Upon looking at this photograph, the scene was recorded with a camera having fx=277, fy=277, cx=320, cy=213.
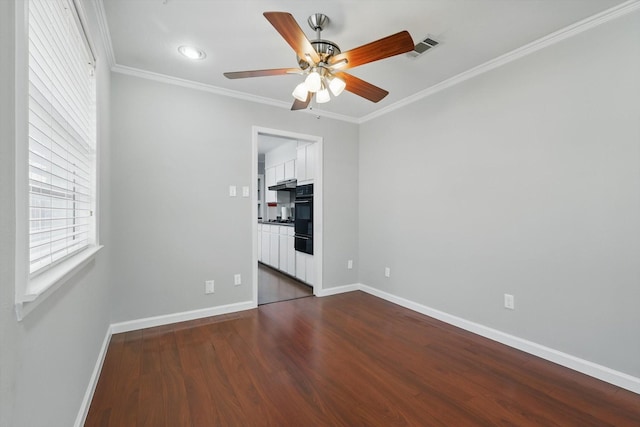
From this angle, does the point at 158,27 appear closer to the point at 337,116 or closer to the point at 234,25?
the point at 234,25

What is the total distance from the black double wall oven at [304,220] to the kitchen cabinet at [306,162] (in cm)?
15

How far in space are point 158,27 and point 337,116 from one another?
2.38 meters

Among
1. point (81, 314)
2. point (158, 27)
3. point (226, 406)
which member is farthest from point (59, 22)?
point (226, 406)

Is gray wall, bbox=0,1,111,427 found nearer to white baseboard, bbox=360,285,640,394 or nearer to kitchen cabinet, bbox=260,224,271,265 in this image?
white baseboard, bbox=360,285,640,394

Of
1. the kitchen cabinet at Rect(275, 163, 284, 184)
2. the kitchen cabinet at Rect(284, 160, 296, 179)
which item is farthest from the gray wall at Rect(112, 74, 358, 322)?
the kitchen cabinet at Rect(275, 163, 284, 184)

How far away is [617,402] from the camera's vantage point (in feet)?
5.72

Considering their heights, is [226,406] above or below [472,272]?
below

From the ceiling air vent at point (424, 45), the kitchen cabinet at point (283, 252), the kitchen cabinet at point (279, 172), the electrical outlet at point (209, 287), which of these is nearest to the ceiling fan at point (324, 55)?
the ceiling air vent at point (424, 45)

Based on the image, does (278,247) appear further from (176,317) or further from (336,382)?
(336,382)

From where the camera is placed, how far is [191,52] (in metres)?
2.41

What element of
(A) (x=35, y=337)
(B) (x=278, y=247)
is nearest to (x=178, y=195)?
(A) (x=35, y=337)

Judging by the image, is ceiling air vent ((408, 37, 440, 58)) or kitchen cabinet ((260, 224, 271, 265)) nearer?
ceiling air vent ((408, 37, 440, 58))

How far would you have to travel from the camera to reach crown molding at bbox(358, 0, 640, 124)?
1.89 meters

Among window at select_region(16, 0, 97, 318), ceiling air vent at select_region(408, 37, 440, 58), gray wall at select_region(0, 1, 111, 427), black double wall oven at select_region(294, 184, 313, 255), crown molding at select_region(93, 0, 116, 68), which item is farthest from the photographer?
black double wall oven at select_region(294, 184, 313, 255)
